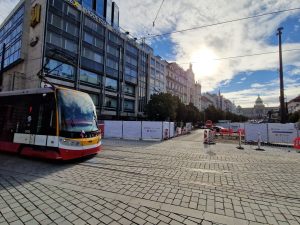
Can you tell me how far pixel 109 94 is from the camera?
42.8m

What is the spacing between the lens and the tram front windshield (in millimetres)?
7586

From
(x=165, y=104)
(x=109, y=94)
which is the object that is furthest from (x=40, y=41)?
(x=165, y=104)

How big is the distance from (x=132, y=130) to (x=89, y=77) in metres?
22.0

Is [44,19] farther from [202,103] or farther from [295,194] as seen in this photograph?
[202,103]

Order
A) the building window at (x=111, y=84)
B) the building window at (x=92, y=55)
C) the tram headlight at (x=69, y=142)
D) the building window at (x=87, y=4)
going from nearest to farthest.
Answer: the tram headlight at (x=69, y=142) → the building window at (x=92, y=55) → the building window at (x=87, y=4) → the building window at (x=111, y=84)

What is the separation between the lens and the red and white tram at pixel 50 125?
755 centimetres

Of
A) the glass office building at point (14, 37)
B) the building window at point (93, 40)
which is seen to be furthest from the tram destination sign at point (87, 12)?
the glass office building at point (14, 37)

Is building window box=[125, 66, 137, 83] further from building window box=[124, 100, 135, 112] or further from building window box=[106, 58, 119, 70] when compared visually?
building window box=[124, 100, 135, 112]

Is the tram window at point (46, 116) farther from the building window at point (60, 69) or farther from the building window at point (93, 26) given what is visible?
the building window at point (93, 26)

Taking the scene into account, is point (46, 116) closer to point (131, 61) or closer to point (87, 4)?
point (87, 4)

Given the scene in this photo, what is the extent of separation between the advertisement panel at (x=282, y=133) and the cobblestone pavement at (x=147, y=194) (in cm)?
1156

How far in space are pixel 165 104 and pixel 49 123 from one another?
36150mm

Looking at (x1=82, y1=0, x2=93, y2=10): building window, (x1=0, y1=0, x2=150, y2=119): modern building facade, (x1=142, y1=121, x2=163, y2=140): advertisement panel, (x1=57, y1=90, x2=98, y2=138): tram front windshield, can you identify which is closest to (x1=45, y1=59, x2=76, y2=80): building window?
(x1=0, y1=0, x2=150, y2=119): modern building facade

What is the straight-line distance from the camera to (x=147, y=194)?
15.1 feet
